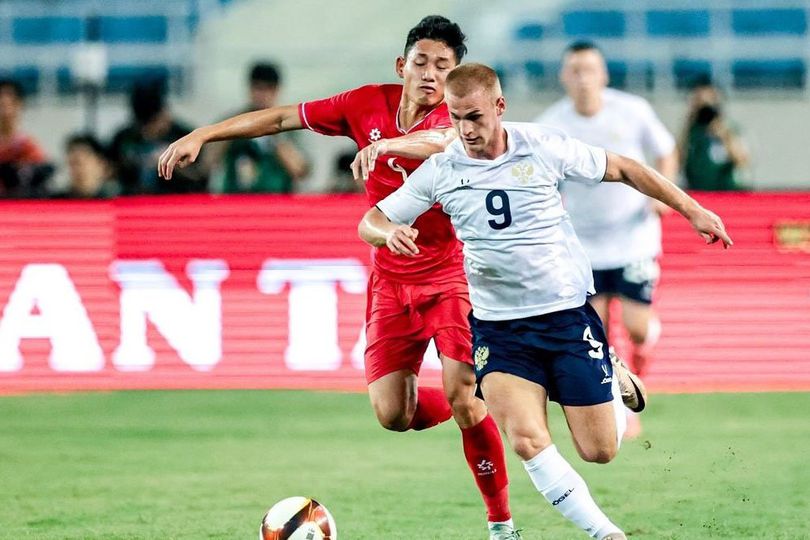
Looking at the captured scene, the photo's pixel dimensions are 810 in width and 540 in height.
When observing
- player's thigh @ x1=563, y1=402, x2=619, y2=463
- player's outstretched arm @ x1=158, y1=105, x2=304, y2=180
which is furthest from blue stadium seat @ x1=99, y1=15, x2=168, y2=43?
player's thigh @ x1=563, y1=402, x2=619, y2=463

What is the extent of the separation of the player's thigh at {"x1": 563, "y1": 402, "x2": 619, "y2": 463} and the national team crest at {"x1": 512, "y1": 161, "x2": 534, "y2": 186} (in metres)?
0.89

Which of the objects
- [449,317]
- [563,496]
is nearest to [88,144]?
[449,317]

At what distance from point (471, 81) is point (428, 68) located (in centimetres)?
92

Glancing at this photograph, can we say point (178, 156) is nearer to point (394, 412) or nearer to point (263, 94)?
point (394, 412)

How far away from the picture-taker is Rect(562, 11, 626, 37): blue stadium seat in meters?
17.3

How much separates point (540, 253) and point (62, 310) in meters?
5.98

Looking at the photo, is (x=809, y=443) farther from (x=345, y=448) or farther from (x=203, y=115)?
(x=203, y=115)

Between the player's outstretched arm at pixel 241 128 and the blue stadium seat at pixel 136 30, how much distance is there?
454 inches

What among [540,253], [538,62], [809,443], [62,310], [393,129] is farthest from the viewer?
[538,62]

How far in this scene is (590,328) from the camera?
19.0 feet

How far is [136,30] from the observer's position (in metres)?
17.7

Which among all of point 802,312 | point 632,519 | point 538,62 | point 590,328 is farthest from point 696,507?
point 538,62

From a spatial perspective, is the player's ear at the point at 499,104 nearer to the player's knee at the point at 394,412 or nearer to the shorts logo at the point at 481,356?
the shorts logo at the point at 481,356

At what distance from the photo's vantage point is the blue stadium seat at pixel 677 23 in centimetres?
1747
